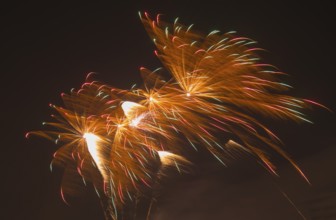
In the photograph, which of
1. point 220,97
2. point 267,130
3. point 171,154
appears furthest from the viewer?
point 171,154

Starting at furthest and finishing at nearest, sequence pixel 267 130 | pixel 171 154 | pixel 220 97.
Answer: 1. pixel 171 154
2. pixel 267 130
3. pixel 220 97

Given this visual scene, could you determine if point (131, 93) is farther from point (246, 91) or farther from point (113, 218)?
point (113, 218)

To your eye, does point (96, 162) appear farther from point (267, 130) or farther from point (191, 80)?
point (267, 130)

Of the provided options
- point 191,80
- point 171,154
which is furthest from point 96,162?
point 191,80

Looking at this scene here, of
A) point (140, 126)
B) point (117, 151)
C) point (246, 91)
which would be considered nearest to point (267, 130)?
point (246, 91)

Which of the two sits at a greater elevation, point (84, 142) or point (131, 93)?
point (131, 93)

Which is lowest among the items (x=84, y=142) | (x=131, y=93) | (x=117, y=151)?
(x=117, y=151)

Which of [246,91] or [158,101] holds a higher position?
[158,101]

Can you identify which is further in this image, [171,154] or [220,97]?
[171,154]

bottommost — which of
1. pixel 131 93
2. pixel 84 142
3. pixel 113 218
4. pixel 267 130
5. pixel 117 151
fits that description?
pixel 113 218
